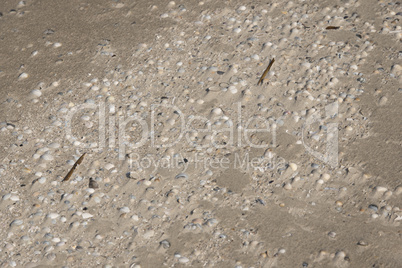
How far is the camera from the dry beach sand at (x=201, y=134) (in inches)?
159

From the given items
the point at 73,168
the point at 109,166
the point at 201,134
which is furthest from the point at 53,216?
the point at 201,134

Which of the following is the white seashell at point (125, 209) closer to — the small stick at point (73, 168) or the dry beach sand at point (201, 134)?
the dry beach sand at point (201, 134)

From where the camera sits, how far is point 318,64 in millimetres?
5402

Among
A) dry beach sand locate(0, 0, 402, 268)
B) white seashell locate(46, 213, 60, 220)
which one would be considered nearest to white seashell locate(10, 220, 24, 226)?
dry beach sand locate(0, 0, 402, 268)

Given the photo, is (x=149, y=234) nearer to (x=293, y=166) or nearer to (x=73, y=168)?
(x=73, y=168)

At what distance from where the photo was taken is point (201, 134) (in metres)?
4.88

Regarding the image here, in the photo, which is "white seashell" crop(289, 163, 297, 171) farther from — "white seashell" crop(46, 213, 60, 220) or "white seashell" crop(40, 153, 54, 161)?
"white seashell" crop(40, 153, 54, 161)

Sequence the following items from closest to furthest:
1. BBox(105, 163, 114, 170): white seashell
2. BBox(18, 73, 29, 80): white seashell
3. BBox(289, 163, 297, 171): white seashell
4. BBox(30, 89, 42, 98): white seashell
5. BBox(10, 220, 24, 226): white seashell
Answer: BBox(10, 220, 24, 226): white seashell < BBox(289, 163, 297, 171): white seashell < BBox(105, 163, 114, 170): white seashell < BBox(30, 89, 42, 98): white seashell < BBox(18, 73, 29, 80): white seashell

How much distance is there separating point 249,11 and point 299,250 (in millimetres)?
3303

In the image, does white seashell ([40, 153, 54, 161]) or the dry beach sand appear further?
white seashell ([40, 153, 54, 161])

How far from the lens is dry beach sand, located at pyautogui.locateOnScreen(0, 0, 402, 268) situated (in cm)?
404

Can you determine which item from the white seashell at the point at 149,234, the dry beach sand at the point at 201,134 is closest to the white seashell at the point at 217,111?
the dry beach sand at the point at 201,134

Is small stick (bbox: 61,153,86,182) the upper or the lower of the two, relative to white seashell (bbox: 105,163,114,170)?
upper

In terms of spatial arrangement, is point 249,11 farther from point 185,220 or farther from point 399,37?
point 185,220
